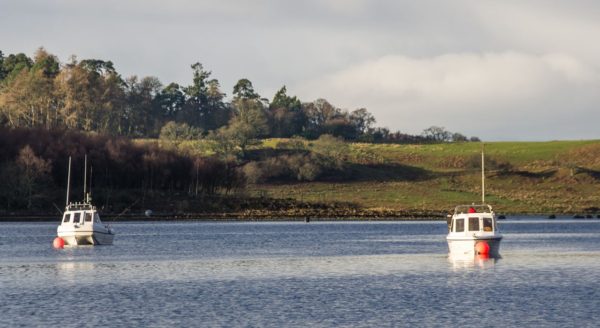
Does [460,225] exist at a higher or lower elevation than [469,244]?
higher

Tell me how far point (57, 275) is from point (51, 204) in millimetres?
101546

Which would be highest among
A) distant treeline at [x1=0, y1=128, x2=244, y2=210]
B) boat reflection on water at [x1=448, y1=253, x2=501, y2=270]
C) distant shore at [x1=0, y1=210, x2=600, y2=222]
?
distant treeline at [x1=0, y1=128, x2=244, y2=210]

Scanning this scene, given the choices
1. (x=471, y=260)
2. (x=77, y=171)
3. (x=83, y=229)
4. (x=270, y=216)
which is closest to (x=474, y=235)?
(x=471, y=260)

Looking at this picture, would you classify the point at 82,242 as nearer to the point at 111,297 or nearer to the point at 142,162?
the point at 111,297

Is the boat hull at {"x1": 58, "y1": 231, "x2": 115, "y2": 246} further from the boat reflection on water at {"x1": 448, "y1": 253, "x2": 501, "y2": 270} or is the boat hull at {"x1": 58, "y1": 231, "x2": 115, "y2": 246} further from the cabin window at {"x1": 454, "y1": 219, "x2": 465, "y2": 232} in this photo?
the cabin window at {"x1": 454, "y1": 219, "x2": 465, "y2": 232}

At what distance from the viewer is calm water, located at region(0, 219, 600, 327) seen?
52781mm

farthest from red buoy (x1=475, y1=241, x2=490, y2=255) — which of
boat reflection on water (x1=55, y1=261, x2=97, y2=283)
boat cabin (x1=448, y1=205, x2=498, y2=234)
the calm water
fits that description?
boat reflection on water (x1=55, y1=261, x2=97, y2=283)

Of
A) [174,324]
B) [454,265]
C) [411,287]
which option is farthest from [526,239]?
[174,324]

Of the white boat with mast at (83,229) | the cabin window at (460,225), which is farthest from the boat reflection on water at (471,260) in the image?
the white boat with mast at (83,229)

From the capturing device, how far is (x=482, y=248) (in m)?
85.1

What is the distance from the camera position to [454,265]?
8325 cm

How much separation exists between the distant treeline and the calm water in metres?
54.6

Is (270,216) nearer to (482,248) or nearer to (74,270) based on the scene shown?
(482,248)

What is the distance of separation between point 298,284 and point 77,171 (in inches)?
4798
